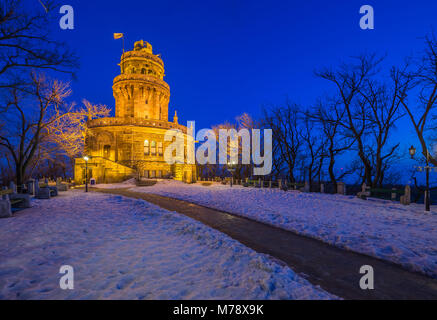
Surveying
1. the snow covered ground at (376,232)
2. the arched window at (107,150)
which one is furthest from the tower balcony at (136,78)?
the snow covered ground at (376,232)

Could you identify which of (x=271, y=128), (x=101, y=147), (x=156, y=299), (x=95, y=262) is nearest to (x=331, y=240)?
(x=156, y=299)

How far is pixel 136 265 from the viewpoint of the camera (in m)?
3.92

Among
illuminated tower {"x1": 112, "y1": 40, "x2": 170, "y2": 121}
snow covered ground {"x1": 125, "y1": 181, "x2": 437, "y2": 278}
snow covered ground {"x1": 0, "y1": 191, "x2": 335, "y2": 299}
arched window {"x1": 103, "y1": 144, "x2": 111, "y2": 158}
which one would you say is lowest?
snow covered ground {"x1": 125, "y1": 181, "x2": 437, "y2": 278}

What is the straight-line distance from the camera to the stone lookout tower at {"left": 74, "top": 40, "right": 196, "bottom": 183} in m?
28.6

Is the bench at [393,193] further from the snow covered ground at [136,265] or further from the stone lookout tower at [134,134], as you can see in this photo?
the stone lookout tower at [134,134]

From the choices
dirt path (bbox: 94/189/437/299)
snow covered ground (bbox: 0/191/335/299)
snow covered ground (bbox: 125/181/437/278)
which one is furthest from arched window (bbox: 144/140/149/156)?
dirt path (bbox: 94/189/437/299)

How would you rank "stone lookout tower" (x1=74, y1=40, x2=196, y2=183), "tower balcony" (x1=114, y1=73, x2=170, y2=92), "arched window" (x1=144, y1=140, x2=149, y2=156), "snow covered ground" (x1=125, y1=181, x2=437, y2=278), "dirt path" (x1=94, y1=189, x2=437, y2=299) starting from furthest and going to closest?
"tower balcony" (x1=114, y1=73, x2=170, y2=92) → "arched window" (x1=144, y1=140, x2=149, y2=156) → "stone lookout tower" (x1=74, y1=40, x2=196, y2=183) → "snow covered ground" (x1=125, y1=181, x2=437, y2=278) → "dirt path" (x1=94, y1=189, x2=437, y2=299)

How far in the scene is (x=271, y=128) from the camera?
29734mm

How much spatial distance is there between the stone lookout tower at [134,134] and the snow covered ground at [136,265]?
73.8 ft

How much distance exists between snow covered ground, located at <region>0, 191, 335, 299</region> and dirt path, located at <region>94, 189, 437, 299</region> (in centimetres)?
54

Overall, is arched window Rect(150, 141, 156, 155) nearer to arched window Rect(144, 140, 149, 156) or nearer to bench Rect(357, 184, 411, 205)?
arched window Rect(144, 140, 149, 156)

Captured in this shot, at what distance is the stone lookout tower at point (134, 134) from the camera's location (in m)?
28.6
